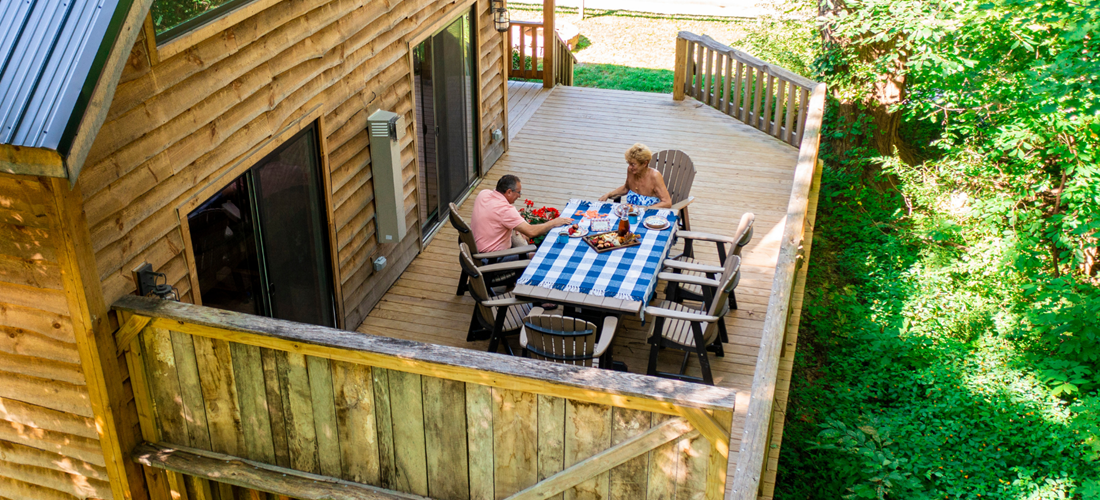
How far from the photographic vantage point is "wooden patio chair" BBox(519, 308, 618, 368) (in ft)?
16.7

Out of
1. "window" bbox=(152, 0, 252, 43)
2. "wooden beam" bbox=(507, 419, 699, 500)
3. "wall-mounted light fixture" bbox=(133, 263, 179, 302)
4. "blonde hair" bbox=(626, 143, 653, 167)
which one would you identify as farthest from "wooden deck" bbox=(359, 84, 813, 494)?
"window" bbox=(152, 0, 252, 43)

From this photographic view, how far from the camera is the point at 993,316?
25.1 feet

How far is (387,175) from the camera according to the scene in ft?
21.3

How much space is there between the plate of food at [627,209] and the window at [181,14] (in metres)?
3.36

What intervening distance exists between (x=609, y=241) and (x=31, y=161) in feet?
13.1

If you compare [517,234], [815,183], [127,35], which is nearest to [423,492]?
[127,35]

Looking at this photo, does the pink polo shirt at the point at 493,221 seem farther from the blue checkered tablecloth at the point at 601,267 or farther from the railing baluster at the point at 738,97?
the railing baluster at the point at 738,97

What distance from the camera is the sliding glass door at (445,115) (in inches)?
299

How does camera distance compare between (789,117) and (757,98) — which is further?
(757,98)

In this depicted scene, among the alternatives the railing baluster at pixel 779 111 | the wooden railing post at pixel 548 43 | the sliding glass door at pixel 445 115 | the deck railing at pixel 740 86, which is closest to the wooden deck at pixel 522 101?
the wooden railing post at pixel 548 43

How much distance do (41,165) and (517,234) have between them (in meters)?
4.09

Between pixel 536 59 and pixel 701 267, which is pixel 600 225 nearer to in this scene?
pixel 701 267

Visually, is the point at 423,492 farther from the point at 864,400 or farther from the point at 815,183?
the point at 815,183

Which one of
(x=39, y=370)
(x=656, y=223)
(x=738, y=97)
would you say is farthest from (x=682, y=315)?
(x=738, y=97)
